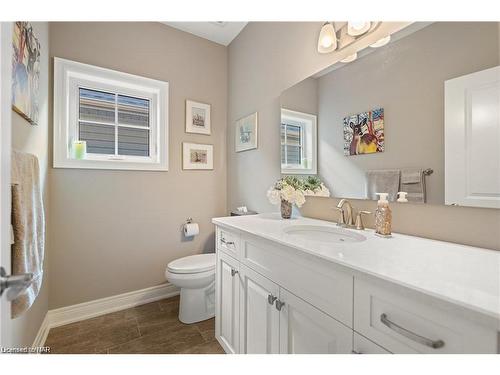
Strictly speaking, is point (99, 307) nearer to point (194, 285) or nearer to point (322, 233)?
point (194, 285)

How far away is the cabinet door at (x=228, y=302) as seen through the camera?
129 centimetres

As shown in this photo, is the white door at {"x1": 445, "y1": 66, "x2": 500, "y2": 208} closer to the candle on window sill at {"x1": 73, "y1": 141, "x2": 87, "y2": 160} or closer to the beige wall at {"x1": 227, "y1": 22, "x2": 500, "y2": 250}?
the beige wall at {"x1": 227, "y1": 22, "x2": 500, "y2": 250}

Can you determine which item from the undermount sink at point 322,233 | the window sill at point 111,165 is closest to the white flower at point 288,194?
the undermount sink at point 322,233

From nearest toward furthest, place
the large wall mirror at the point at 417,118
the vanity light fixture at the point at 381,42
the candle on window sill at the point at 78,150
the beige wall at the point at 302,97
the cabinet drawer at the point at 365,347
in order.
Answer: the cabinet drawer at the point at 365,347 < the large wall mirror at the point at 417,118 < the vanity light fixture at the point at 381,42 < the beige wall at the point at 302,97 < the candle on window sill at the point at 78,150

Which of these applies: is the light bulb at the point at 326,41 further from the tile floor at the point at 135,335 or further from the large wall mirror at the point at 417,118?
the tile floor at the point at 135,335

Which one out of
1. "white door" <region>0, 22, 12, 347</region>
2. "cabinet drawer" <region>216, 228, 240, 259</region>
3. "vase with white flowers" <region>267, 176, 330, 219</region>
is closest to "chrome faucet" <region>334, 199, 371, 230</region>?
"vase with white flowers" <region>267, 176, 330, 219</region>

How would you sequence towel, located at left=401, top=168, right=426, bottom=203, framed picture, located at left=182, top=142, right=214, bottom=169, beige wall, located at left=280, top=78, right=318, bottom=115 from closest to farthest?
towel, located at left=401, top=168, right=426, bottom=203
beige wall, located at left=280, top=78, right=318, bottom=115
framed picture, located at left=182, top=142, right=214, bottom=169

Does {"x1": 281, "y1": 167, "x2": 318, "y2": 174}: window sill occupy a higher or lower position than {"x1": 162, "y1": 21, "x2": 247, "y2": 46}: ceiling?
lower

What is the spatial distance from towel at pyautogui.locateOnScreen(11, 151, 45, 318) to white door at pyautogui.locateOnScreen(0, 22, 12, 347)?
295mm

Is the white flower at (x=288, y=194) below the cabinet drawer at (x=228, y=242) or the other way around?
the other way around

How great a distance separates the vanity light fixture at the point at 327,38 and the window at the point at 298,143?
41cm

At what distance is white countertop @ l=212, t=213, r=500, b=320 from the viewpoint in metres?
0.50

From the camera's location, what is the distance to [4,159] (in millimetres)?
552
